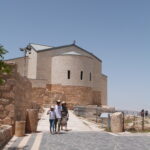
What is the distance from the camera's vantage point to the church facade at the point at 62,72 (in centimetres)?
4309

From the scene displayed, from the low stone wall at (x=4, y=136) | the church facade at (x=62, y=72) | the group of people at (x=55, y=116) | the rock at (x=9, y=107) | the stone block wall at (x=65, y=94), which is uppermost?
the church facade at (x=62, y=72)

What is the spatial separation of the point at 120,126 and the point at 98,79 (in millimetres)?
33995

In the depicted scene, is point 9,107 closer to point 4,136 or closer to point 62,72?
point 4,136

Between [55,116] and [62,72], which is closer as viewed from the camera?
[55,116]

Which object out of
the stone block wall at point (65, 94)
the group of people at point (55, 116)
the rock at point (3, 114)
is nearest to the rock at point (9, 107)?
the rock at point (3, 114)

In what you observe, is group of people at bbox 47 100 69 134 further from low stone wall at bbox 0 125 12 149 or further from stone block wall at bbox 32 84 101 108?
stone block wall at bbox 32 84 101 108

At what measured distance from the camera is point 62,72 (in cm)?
4350

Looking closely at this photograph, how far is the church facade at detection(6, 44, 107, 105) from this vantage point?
43.1 meters

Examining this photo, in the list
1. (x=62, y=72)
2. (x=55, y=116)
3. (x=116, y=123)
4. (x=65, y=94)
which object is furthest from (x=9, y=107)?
(x=62, y=72)

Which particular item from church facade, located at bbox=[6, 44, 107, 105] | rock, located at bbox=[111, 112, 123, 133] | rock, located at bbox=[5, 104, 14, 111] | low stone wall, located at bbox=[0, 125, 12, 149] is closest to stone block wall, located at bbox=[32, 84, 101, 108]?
church facade, located at bbox=[6, 44, 107, 105]

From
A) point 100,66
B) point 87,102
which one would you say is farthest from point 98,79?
point 87,102

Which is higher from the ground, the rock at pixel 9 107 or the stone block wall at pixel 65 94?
the stone block wall at pixel 65 94

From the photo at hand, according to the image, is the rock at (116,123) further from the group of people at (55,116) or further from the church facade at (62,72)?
the church facade at (62,72)

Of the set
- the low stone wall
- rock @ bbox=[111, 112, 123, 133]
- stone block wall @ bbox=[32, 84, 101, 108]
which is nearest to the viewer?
the low stone wall
